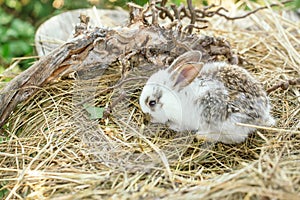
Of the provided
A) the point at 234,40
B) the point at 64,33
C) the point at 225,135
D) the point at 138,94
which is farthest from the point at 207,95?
the point at 64,33

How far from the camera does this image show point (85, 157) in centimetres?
301

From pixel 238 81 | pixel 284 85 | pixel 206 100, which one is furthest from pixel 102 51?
pixel 284 85

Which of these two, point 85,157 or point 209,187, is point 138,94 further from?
point 209,187

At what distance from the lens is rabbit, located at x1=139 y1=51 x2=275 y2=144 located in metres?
3.16

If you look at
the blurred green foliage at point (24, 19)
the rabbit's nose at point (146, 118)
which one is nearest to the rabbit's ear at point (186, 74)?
the rabbit's nose at point (146, 118)

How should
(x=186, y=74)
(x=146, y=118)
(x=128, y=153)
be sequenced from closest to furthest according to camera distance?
(x=128, y=153), (x=186, y=74), (x=146, y=118)

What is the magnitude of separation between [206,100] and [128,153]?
1.94 ft

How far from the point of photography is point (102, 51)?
3.68m

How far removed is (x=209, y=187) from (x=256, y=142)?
0.85 m

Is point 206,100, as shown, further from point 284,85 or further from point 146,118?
point 284,85

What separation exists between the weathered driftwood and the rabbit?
33 cm

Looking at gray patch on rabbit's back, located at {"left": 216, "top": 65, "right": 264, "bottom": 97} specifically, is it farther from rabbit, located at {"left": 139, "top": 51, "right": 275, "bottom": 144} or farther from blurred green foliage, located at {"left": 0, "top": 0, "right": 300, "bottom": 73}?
blurred green foliage, located at {"left": 0, "top": 0, "right": 300, "bottom": 73}

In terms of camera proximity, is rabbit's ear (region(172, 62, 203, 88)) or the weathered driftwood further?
the weathered driftwood

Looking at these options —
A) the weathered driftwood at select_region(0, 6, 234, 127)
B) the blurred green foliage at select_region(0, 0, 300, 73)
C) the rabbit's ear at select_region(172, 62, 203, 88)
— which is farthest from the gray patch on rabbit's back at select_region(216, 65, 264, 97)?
the blurred green foliage at select_region(0, 0, 300, 73)
